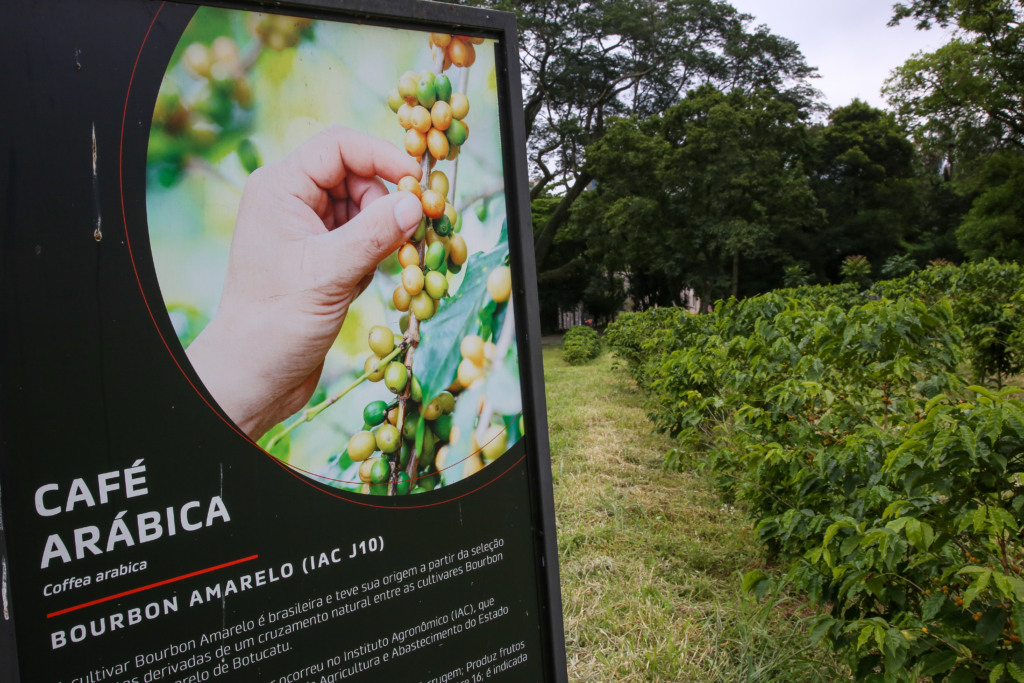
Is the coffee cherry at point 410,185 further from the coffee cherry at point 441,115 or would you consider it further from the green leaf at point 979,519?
the green leaf at point 979,519

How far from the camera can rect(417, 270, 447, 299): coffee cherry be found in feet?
4.77

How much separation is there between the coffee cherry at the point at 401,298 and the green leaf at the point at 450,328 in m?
0.06

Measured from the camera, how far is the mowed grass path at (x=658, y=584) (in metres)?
2.64

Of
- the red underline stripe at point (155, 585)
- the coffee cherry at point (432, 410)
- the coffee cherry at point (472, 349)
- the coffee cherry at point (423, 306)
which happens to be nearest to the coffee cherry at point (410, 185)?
the coffee cherry at point (423, 306)

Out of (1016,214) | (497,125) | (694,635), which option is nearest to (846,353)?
(694,635)

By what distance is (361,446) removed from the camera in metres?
1.37

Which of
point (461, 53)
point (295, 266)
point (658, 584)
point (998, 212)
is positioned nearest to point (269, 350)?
point (295, 266)

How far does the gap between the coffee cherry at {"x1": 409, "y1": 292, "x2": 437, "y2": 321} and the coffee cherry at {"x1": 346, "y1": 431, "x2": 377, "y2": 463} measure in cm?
26

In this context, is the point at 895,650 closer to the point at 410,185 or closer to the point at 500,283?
the point at 500,283

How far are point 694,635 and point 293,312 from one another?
7.58 ft

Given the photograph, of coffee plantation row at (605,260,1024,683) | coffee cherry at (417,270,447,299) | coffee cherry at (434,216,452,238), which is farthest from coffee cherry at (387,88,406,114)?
coffee plantation row at (605,260,1024,683)

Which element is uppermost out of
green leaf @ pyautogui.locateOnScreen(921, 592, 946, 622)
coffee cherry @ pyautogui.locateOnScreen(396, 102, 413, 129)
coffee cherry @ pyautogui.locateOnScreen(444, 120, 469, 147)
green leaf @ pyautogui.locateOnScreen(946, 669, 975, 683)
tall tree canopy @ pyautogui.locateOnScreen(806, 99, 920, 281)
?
tall tree canopy @ pyautogui.locateOnScreen(806, 99, 920, 281)

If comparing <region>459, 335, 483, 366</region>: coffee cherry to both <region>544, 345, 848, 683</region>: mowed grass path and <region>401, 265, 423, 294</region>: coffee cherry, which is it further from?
<region>544, 345, 848, 683</region>: mowed grass path

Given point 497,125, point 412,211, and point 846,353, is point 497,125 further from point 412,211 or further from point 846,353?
point 846,353
